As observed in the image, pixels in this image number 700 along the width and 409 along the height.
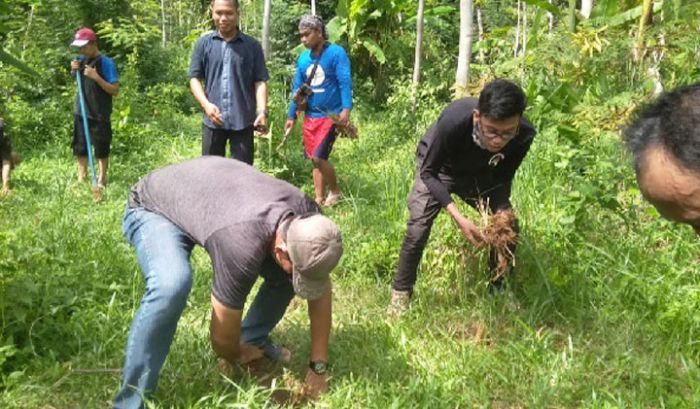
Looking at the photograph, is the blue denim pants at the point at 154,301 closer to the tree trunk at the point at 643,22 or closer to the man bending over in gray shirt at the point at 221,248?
the man bending over in gray shirt at the point at 221,248

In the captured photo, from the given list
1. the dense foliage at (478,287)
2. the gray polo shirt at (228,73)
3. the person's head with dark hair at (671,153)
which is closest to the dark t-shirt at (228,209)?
the dense foliage at (478,287)

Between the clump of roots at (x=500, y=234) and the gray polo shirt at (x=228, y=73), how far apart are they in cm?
206

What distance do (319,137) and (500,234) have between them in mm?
2549

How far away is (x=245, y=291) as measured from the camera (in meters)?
2.42

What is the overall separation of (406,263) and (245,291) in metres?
1.32

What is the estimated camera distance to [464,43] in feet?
18.5

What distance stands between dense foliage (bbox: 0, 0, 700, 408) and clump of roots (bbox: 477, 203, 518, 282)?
0.85ft

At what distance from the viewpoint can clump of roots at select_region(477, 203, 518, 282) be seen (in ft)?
11.1

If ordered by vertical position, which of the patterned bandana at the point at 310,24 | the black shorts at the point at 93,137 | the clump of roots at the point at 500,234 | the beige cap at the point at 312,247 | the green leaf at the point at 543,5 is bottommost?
the black shorts at the point at 93,137

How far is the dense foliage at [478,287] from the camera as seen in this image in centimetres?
286

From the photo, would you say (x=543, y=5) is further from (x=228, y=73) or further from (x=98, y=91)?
(x=98, y=91)

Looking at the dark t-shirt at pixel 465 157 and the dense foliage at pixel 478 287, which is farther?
the dark t-shirt at pixel 465 157

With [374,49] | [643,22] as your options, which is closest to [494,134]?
[643,22]

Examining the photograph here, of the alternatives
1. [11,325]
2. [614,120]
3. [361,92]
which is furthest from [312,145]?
[361,92]
